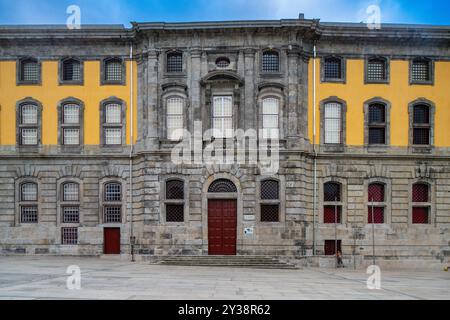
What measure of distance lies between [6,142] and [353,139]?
73.7 feet

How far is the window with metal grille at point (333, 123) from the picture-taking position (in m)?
32.8

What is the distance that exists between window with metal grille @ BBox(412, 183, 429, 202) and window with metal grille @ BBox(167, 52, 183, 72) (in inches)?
659

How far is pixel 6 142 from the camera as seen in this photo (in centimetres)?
3381

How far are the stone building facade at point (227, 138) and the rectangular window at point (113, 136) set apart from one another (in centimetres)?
7

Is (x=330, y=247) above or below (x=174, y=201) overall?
below

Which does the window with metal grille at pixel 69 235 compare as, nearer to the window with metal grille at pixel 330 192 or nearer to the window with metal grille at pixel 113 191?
the window with metal grille at pixel 113 191

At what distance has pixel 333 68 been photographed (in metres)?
33.2

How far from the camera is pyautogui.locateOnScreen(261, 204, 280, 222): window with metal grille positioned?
31.0 m

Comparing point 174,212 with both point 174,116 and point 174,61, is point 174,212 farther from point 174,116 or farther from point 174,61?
point 174,61


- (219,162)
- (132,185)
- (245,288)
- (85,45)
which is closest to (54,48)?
(85,45)

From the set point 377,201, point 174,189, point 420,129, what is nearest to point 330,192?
point 377,201

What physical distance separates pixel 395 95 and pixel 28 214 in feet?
81.6

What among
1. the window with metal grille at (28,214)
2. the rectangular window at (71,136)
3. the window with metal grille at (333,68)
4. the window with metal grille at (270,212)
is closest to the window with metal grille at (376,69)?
the window with metal grille at (333,68)

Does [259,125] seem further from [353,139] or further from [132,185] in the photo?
[132,185]
